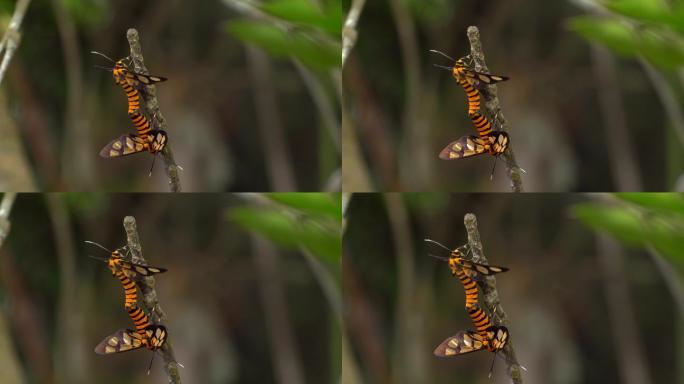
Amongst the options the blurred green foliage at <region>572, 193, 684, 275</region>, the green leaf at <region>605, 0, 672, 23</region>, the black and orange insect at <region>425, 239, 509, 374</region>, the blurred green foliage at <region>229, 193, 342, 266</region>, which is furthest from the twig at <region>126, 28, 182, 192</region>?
the green leaf at <region>605, 0, 672, 23</region>

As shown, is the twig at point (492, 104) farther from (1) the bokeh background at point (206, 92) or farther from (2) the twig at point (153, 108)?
(2) the twig at point (153, 108)

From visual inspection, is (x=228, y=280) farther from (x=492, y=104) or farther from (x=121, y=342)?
(x=492, y=104)

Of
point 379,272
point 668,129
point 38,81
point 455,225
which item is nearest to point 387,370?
point 379,272

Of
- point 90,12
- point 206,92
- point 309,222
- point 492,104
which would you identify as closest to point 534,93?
point 492,104

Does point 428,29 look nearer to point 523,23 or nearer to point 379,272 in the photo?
point 523,23

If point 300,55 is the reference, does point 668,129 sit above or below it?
below
